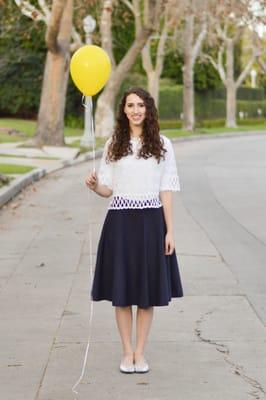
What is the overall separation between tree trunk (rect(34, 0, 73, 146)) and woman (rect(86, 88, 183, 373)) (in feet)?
85.2

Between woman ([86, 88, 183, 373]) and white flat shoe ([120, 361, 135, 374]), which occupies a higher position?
woman ([86, 88, 183, 373])

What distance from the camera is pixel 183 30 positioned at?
5609 cm

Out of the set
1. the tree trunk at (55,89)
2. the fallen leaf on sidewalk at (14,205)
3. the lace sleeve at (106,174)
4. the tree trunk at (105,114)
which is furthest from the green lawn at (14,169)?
the tree trunk at (105,114)

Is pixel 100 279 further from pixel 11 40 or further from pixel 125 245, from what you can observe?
pixel 11 40

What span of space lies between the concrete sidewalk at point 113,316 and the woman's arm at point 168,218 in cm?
80

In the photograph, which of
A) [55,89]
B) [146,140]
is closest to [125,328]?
[146,140]

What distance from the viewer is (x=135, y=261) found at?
6.66 metres

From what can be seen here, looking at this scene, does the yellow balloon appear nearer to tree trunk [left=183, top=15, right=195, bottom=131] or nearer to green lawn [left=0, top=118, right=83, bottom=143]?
green lawn [left=0, top=118, right=83, bottom=143]

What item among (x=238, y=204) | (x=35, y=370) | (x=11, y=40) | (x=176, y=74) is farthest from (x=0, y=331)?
(x=176, y=74)

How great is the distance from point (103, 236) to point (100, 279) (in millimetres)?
271

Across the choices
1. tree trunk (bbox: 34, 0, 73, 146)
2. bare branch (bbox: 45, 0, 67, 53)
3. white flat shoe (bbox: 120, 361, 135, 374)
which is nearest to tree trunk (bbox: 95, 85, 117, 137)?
tree trunk (bbox: 34, 0, 73, 146)

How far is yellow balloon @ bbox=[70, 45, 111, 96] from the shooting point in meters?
7.40

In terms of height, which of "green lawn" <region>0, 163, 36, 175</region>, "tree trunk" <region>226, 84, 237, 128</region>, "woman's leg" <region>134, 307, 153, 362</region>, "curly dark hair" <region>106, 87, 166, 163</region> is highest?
"curly dark hair" <region>106, 87, 166, 163</region>

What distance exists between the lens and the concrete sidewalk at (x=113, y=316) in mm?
6543
